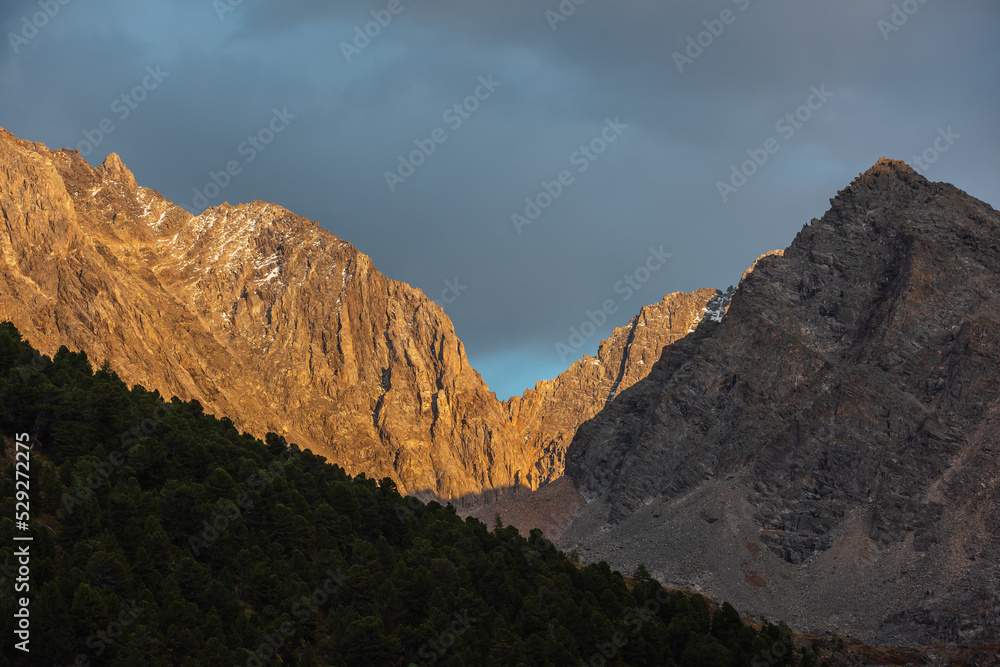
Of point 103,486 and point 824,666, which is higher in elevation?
point 824,666

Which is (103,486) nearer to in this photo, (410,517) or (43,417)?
(43,417)

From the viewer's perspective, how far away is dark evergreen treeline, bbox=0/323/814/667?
64.4 metres

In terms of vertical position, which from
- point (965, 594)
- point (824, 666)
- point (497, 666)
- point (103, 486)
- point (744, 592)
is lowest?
point (103, 486)

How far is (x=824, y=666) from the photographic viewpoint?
114 metres

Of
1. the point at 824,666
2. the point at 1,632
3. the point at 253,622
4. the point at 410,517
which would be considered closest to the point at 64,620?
the point at 1,632

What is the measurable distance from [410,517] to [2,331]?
4832cm

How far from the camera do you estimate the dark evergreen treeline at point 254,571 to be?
211ft

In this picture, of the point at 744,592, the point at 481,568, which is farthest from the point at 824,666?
the point at 744,592

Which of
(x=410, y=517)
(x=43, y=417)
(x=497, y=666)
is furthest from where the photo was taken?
(x=410, y=517)

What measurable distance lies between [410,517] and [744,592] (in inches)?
3758

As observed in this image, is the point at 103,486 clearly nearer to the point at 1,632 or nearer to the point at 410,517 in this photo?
the point at 1,632

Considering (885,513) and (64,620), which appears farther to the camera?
(885,513)

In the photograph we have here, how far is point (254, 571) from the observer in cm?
7825

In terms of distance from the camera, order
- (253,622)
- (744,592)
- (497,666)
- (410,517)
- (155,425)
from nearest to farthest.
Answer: (253,622)
(497,666)
(155,425)
(410,517)
(744,592)
